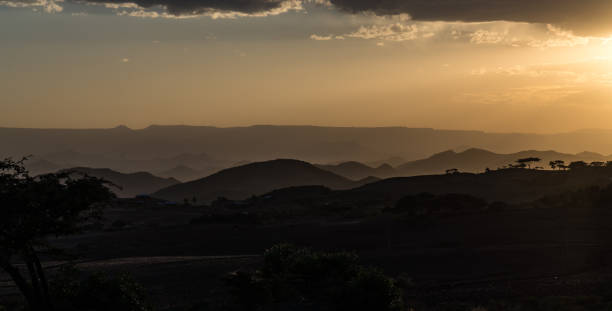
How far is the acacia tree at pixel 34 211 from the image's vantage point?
15.9m

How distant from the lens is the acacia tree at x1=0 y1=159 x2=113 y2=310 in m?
15.9

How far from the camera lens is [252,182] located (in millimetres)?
183375

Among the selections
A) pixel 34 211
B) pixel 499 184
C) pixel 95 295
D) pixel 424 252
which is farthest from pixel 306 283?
pixel 499 184

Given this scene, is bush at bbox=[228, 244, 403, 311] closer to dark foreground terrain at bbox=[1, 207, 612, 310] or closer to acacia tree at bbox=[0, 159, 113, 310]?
dark foreground terrain at bbox=[1, 207, 612, 310]

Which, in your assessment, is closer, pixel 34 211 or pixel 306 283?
pixel 34 211

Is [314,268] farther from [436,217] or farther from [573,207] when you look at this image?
[573,207]

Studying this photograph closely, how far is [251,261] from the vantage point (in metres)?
36.8

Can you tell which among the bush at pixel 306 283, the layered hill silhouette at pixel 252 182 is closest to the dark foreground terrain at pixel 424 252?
the bush at pixel 306 283

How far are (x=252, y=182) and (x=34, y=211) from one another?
550ft

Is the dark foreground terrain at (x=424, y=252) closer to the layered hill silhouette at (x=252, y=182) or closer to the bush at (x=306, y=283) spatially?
the bush at (x=306, y=283)

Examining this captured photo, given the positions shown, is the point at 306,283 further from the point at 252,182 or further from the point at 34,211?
the point at 252,182

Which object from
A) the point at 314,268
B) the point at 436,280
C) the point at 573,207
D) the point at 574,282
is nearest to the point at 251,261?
the point at 436,280

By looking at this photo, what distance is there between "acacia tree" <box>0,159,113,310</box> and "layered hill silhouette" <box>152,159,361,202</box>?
142349 mm

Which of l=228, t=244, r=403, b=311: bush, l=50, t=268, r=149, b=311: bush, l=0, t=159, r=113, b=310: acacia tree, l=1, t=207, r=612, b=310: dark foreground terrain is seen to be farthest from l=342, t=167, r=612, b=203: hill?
l=0, t=159, r=113, b=310: acacia tree
